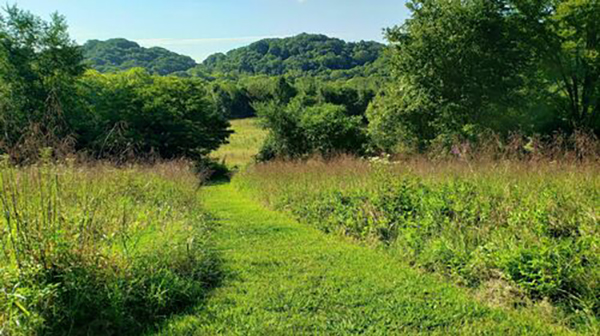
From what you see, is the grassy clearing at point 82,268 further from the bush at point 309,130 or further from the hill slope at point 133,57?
the hill slope at point 133,57

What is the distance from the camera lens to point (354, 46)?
→ 110000mm

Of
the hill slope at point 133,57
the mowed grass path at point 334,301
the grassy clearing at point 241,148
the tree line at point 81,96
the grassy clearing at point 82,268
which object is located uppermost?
the hill slope at point 133,57

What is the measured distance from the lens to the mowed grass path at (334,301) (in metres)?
3.25

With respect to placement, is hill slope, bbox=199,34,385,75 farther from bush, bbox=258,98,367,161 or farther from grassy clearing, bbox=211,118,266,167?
bush, bbox=258,98,367,161

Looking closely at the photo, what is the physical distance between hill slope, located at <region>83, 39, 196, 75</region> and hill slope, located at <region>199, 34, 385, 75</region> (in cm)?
1384

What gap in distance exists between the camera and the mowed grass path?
325cm

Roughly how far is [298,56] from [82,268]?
115 metres

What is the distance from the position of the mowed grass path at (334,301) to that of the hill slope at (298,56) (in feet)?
312

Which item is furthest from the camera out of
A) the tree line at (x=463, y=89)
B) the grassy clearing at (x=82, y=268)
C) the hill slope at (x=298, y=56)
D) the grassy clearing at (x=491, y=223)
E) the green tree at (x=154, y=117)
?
the hill slope at (x=298, y=56)

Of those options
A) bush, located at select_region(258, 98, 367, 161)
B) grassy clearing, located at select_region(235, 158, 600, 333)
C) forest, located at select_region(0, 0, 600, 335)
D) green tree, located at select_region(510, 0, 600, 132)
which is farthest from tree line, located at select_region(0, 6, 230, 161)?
green tree, located at select_region(510, 0, 600, 132)

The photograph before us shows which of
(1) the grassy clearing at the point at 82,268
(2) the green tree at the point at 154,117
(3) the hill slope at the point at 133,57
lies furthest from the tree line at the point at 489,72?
(3) the hill slope at the point at 133,57

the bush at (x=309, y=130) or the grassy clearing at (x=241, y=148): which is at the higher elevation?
the bush at (x=309, y=130)

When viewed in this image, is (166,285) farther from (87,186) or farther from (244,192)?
(244,192)

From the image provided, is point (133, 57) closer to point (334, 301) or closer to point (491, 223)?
point (491, 223)
